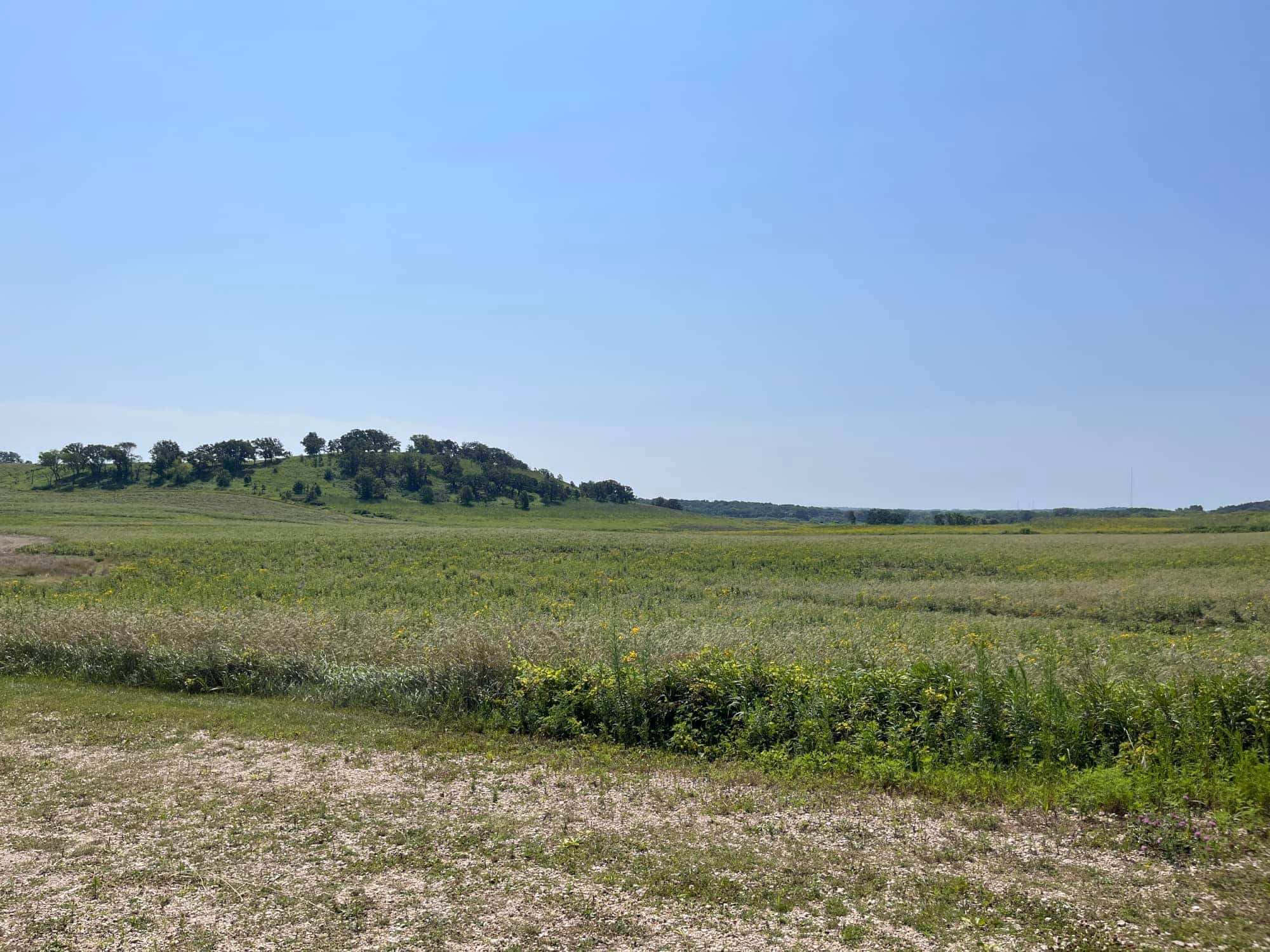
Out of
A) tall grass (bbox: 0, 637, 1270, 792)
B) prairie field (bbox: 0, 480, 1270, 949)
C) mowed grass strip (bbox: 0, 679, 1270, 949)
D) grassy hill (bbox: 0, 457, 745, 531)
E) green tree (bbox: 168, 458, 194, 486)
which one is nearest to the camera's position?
mowed grass strip (bbox: 0, 679, 1270, 949)

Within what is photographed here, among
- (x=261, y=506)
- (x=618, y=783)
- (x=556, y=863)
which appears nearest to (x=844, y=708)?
(x=618, y=783)

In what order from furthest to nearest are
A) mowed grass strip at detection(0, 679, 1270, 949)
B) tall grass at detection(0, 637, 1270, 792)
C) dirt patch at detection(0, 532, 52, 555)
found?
dirt patch at detection(0, 532, 52, 555)
tall grass at detection(0, 637, 1270, 792)
mowed grass strip at detection(0, 679, 1270, 949)

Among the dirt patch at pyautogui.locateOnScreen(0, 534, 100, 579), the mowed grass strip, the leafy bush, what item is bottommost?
the dirt patch at pyautogui.locateOnScreen(0, 534, 100, 579)

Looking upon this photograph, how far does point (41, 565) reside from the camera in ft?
117

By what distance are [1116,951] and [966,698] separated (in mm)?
5427

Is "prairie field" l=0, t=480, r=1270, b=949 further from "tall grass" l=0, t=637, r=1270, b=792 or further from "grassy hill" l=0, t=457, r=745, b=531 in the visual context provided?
"grassy hill" l=0, t=457, r=745, b=531

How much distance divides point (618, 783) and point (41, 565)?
39417mm

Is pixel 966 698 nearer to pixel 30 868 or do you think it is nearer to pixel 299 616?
pixel 30 868

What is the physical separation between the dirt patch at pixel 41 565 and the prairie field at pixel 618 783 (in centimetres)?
1681

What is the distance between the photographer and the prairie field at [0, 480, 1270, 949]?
560 centimetres

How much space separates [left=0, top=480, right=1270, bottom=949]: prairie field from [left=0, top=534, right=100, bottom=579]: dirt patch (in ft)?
55.2

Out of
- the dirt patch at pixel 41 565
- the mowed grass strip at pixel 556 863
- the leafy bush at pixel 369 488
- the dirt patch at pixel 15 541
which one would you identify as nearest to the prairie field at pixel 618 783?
the mowed grass strip at pixel 556 863

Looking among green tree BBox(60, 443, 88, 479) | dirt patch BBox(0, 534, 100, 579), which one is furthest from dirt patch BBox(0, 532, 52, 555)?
green tree BBox(60, 443, 88, 479)

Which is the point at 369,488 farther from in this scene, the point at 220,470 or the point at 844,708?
the point at 844,708
